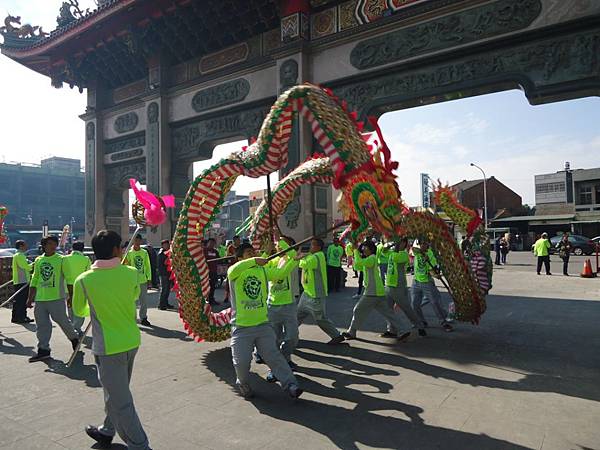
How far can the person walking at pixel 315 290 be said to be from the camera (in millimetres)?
5719

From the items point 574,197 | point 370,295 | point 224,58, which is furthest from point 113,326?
point 574,197

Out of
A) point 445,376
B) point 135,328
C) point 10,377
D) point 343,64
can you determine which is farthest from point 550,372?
point 343,64

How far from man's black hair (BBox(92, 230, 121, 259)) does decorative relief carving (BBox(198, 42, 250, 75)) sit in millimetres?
10689

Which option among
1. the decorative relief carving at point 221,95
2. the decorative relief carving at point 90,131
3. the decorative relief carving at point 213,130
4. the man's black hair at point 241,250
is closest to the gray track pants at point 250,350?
the man's black hair at point 241,250

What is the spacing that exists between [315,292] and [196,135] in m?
9.50

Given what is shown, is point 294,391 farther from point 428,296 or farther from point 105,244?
point 428,296

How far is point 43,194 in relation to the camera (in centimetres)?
5591

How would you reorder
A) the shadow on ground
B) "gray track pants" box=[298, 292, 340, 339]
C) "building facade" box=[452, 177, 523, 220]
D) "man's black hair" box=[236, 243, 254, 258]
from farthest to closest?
"building facade" box=[452, 177, 523, 220] → "gray track pants" box=[298, 292, 340, 339] → "man's black hair" box=[236, 243, 254, 258] → the shadow on ground

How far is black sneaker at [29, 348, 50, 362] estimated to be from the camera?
5.27m

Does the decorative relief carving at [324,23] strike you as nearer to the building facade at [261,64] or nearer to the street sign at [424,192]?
the building facade at [261,64]

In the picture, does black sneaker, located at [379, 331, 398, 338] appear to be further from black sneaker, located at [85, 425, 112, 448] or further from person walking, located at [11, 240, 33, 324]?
person walking, located at [11, 240, 33, 324]

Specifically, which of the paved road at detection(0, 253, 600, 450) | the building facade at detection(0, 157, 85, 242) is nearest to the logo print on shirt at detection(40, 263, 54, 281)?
the paved road at detection(0, 253, 600, 450)

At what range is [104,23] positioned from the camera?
13602 millimetres

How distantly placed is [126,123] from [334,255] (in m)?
9.76
